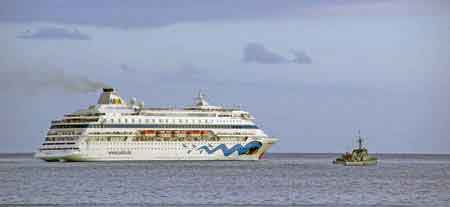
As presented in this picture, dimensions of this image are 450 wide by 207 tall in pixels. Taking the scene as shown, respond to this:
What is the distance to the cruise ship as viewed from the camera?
11819 centimetres

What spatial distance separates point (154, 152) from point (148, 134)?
6.84 feet

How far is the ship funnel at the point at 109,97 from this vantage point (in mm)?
123312

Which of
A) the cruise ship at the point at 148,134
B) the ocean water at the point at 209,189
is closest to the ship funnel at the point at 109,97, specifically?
the cruise ship at the point at 148,134

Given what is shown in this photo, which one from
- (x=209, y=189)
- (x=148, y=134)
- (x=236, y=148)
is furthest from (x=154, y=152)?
(x=209, y=189)

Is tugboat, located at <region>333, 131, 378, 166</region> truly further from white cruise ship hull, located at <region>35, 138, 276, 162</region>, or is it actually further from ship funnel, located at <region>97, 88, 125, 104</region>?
ship funnel, located at <region>97, 88, 125, 104</region>

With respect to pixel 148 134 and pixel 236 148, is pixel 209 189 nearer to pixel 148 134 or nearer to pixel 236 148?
pixel 148 134

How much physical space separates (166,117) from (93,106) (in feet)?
25.9

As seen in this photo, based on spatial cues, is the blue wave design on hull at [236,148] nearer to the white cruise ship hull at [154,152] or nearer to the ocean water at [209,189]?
the white cruise ship hull at [154,152]

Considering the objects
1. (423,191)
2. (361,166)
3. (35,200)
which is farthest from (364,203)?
(361,166)

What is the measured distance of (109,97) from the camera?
406 ft

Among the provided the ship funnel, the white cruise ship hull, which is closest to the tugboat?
the white cruise ship hull

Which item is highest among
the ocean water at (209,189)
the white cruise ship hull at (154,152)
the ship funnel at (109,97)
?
the ship funnel at (109,97)

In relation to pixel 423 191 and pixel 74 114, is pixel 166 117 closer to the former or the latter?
pixel 74 114

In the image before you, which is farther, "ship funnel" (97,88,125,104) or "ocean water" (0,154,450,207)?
"ship funnel" (97,88,125,104)
